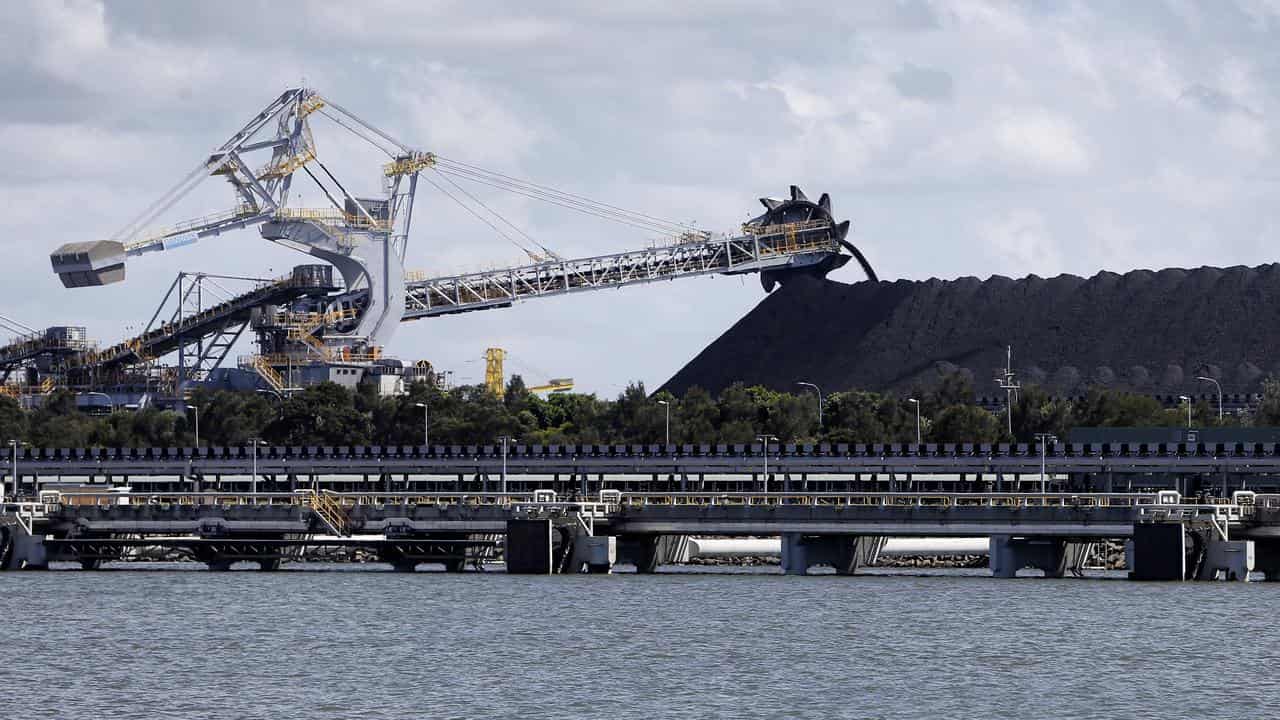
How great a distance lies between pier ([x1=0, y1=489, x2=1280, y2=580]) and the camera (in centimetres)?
10569

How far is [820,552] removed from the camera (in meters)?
117

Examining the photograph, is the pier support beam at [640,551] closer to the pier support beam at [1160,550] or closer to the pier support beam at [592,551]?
the pier support beam at [592,551]

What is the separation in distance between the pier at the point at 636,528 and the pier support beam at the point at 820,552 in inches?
3.0

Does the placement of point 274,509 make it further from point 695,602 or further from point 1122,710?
point 1122,710

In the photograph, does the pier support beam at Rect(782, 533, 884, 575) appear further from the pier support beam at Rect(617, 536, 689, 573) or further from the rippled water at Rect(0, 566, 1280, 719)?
the pier support beam at Rect(617, 536, 689, 573)

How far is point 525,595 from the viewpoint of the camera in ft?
329

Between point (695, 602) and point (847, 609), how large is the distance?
7.31 meters

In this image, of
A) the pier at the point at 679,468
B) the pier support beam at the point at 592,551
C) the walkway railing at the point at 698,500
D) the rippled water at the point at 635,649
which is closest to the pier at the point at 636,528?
the pier support beam at the point at 592,551

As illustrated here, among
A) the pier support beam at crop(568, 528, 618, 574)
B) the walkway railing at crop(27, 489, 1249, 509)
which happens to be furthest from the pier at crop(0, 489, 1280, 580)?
the walkway railing at crop(27, 489, 1249, 509)

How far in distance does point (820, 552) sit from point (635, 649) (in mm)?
37971

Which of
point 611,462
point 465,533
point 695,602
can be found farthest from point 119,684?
point 611,462

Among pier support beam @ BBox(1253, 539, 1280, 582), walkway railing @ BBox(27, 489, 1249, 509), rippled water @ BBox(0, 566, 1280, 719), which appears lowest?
rippled water @ BBox(0, 566, 1280, 719)

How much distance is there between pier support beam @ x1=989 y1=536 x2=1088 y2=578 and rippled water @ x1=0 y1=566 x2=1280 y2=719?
205 centimetres

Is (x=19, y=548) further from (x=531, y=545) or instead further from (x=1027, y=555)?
(x=1027, y=555)
